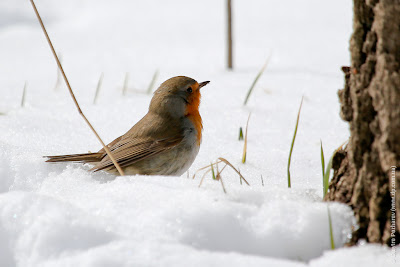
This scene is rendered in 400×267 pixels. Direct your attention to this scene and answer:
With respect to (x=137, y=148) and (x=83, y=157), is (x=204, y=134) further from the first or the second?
(x=83, y=157)

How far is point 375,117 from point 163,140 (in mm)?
1819

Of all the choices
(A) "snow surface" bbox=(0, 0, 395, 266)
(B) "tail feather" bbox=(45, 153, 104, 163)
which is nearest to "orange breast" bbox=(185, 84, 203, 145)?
(A) "snow surface" bbox=(0, 0, 395, 266)

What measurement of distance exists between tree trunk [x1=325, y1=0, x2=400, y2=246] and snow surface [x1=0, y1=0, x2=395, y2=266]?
3.5 inches

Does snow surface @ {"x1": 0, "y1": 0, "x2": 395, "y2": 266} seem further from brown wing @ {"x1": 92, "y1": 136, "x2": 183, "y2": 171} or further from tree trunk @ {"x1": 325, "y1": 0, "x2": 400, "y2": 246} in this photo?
brown wing @ {"x1": 92, "y1": 136, "x2": 183, "y2": 171}

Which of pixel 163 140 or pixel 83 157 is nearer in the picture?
pixel 83 157

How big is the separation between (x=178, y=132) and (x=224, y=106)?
1.20 metres

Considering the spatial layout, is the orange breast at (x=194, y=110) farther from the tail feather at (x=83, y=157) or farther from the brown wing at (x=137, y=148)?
the tail feather at (x=83, y=157)

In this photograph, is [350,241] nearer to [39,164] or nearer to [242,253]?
[242,253]

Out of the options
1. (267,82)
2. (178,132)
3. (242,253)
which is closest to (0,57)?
(267,82)

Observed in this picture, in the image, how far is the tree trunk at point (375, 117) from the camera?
6.16 ft

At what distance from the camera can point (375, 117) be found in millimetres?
1940

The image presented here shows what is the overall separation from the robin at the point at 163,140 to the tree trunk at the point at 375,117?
1.56m

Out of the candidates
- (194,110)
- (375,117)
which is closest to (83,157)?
(194,110)

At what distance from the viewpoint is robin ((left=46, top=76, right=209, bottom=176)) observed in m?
3.44
